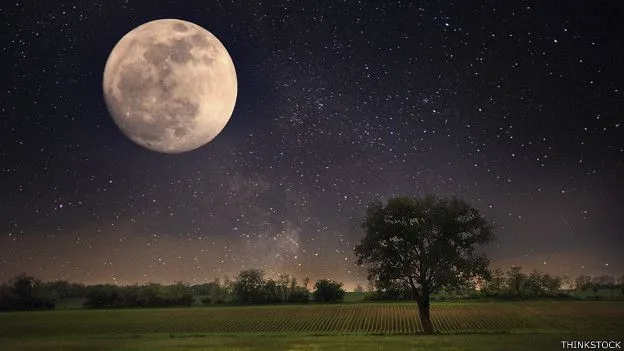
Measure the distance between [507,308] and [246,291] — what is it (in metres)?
72.2

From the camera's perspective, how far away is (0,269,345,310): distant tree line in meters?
134

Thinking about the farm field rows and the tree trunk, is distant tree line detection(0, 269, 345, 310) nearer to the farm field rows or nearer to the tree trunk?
the farm field rows

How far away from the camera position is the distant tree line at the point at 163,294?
133625mm

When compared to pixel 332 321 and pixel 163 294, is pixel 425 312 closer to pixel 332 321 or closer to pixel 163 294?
pixel 332 321

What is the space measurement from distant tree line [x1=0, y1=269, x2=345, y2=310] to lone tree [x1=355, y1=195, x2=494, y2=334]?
83.2 metres

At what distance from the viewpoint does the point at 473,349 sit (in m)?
30.0

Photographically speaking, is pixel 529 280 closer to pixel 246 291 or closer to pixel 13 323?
pixel 246 291

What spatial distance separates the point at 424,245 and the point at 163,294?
353ft

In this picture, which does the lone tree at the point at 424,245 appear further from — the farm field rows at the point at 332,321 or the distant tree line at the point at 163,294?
the distant tree line at the point at 163,294

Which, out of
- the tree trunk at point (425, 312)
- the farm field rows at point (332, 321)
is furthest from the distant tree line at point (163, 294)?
the tree trunk at point (425, 312)

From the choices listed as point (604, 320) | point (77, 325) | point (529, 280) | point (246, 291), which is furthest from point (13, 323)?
point (529, 280)

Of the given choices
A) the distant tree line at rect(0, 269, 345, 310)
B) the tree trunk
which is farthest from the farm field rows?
the distant tree line at rect(0, 269, 345, 310)

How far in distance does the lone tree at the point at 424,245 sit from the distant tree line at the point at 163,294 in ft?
273

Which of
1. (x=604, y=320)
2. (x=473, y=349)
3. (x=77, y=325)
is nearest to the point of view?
(x=473, y=349)
